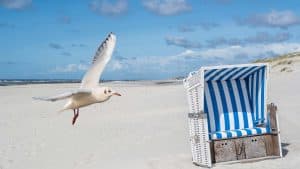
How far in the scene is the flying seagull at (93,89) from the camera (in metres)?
2.88

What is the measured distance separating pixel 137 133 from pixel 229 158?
4796mm

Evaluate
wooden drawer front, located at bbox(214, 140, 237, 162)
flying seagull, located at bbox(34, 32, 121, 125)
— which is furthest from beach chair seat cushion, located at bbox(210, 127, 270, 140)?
flying seagull, located at bbox(34, 32, 121, 125)

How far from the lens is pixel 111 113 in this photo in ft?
62.1

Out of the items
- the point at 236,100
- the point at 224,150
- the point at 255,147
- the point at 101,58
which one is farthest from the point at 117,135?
the point at 101,58

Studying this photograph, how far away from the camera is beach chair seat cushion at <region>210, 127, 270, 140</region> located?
9.42m

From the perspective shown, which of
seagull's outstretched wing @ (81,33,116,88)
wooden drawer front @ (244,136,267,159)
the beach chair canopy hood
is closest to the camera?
seagull's outstretched wing @ (81,33,116,88)

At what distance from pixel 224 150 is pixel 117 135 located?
16.3 feet

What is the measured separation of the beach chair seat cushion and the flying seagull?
5810 millimetres

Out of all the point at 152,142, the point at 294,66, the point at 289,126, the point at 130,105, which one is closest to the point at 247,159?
the point at 152,142

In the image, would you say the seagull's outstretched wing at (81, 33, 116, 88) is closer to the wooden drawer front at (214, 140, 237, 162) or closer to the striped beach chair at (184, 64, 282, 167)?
the striped beach chair at (184, 64, 282, 167)

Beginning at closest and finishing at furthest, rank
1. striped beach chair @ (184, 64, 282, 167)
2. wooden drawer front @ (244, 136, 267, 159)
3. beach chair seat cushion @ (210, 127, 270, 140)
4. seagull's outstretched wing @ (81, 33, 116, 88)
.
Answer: seagull's outstretched wing @ (81, 33, 116, 88) → striped beach chair @ (184, 64, 282, 167) → beach chair seat cushion @ (210, 127, 270, 140) → wooden drawer front @ (244, 136, 267, 159)

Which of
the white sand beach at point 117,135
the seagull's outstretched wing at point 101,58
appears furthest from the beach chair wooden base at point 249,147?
the seagull's outstretched wing at point 101,58

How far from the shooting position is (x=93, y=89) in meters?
3.04

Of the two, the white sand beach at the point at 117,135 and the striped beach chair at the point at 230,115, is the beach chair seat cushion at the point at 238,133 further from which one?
the white sand beach at the point at 117,135
